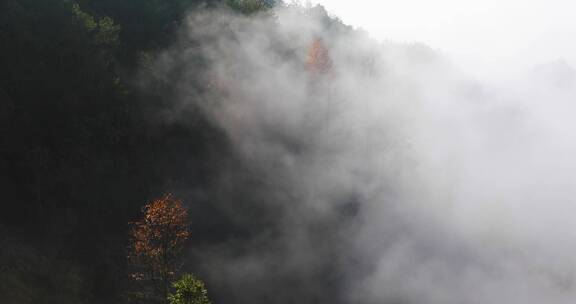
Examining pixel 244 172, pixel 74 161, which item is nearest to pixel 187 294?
pixel 74 161

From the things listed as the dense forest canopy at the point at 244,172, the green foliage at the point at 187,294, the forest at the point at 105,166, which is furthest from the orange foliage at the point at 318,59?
the green foliage at the point at 187,294

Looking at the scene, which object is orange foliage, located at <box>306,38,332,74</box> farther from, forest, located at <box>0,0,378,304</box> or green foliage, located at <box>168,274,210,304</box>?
green foliage, located at <box>168,274,210,304</box>

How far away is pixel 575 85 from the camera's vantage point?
391ft

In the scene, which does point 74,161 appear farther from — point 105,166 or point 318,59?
point 318,59

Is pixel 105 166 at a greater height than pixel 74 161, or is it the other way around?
pixel 105 166

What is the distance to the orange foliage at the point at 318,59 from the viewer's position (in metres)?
56.0

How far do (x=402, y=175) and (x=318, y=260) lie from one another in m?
18.2

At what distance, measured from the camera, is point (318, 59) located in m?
56.6

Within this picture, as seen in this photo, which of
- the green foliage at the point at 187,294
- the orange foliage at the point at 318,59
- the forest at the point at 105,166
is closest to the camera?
the green foliage at the point at 187,294

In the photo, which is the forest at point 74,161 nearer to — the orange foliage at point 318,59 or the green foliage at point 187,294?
the green foliage at point 187,294

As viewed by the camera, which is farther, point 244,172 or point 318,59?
point 318,59

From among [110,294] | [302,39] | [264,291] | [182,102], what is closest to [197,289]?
[110,294]

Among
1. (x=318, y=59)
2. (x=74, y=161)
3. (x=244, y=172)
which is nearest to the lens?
(x=74, y=161)

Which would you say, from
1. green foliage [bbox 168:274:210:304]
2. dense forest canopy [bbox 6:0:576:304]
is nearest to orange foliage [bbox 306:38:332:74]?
dense forest canopy [bbox 6:0:576:304]
